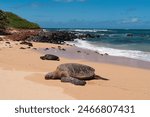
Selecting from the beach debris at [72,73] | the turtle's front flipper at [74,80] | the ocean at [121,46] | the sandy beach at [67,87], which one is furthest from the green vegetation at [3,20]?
the turtle's front flipper at [74,80]

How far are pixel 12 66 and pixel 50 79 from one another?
404cm

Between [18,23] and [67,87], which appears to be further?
[18,23]

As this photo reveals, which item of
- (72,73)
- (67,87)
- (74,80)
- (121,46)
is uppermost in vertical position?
(72,73)

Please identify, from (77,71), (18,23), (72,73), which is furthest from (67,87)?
(18,23)

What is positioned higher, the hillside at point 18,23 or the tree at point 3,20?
the tree at point 3,20

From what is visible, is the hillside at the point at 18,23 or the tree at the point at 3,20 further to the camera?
the hillside at the point at 18,23

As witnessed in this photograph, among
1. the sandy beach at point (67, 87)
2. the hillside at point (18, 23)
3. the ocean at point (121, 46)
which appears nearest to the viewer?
the sandy beach at point (67, 87)

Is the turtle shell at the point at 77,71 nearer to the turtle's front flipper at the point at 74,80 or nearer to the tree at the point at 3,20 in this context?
the turtle's front flipper at the point at 74,80

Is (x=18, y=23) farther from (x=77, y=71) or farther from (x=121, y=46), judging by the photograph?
(x=77, y=71)

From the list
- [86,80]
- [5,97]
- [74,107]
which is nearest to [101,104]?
[74,107]

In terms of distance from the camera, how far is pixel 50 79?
1421 centimetres

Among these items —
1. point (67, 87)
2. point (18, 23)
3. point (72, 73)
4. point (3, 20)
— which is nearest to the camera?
point (67, 87)

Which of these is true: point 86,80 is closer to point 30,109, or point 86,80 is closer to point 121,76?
point 121,76

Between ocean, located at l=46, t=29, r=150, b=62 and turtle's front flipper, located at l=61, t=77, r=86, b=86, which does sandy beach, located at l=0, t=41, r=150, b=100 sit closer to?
turtle's front flipper, located at l=61, t=77, r=86, b=86
